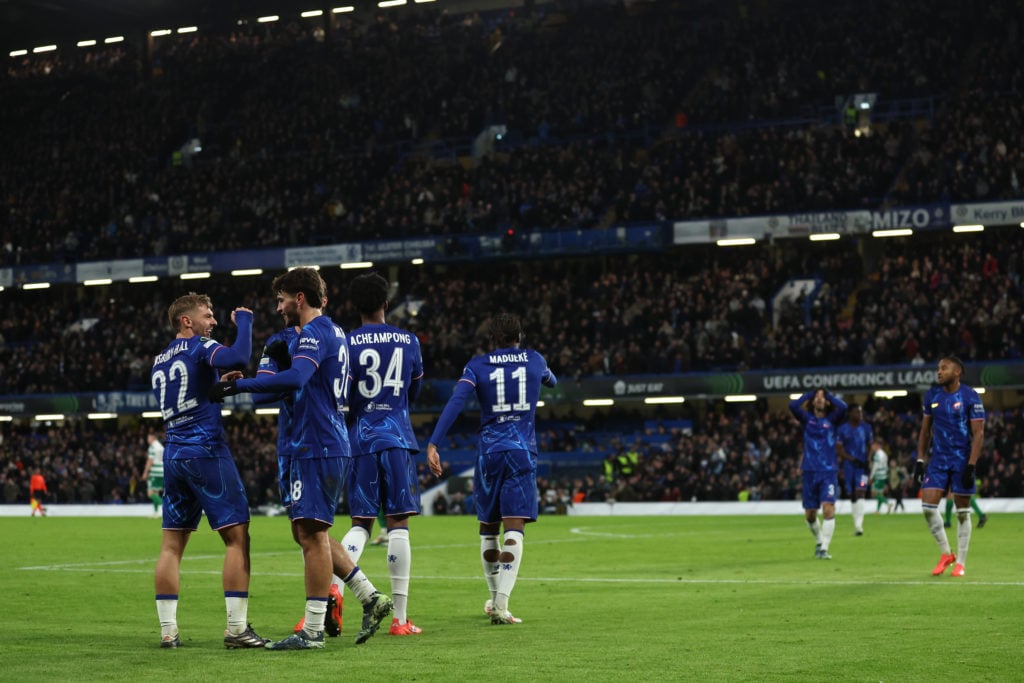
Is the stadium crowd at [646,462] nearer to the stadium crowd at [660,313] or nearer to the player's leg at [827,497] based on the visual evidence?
the stadium crowd at [660,313]

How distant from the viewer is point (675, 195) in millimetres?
54156

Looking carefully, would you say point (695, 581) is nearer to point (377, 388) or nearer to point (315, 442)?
point (377, 388)

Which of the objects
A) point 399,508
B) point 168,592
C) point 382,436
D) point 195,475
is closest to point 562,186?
point 382,436

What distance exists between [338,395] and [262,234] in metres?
51.2

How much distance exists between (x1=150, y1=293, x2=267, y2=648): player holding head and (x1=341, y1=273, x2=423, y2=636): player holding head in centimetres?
122

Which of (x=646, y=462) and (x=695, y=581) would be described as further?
(x=646, y=462)

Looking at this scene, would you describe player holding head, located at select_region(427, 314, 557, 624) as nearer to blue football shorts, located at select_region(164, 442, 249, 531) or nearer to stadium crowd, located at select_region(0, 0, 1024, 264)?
blue football shorts, located at select_region(164, 442, 249, 531)

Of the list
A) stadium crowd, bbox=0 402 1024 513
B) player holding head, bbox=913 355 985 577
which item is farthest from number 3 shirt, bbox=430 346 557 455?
stadium crowd, bbox=0 402 1024 513

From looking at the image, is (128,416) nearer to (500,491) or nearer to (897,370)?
(897,370)

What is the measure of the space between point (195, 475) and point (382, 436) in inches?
65.0

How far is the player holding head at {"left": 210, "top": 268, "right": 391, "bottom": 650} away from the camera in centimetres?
1020

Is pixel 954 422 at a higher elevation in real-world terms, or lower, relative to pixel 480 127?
lower

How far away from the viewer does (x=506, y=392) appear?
12.9 m

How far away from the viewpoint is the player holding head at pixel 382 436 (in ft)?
38.1
